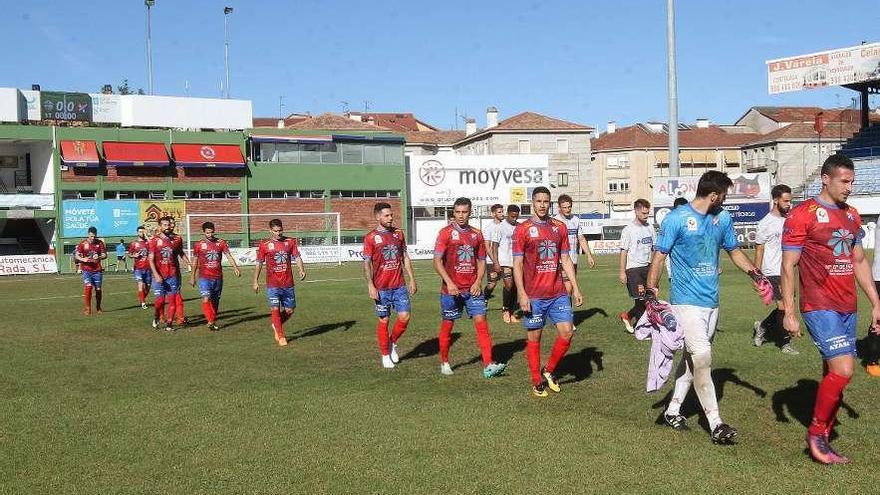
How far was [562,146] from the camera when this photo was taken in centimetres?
7844

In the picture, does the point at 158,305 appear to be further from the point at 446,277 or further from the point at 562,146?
the point at 562,146

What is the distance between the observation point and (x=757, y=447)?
676 centimetres

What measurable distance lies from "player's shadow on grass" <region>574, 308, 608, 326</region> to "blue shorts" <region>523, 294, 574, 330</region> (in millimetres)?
6010

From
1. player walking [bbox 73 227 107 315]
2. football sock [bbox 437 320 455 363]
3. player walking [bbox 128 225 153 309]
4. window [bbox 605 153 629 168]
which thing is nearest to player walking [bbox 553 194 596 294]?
football sock [bbox 437 320 455 363]

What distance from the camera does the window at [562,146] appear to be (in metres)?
78.3

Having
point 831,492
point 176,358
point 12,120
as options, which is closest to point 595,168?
point 12,120

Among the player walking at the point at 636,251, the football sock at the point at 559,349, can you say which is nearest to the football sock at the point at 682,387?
the football sock at the point at 559,349

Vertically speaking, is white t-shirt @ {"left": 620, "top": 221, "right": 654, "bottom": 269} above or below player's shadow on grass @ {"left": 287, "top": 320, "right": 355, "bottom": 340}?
above

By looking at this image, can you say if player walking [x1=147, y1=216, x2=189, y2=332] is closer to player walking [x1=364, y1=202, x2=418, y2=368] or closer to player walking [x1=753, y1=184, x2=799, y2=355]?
player walking [x1=364, y1=202, x2=418, y2=368]

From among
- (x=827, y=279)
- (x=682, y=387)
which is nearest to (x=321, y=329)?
(x=682, y=387)

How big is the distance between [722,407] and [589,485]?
2.83 metres

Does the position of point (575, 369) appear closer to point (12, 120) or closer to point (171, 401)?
point (171, 401)

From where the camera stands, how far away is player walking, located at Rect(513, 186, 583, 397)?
904 cm

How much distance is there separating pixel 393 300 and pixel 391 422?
3722 mm
